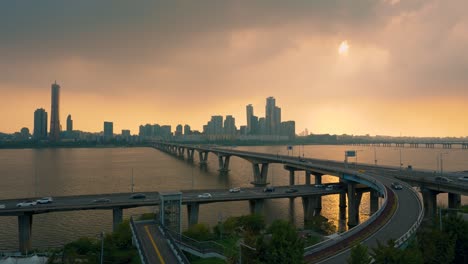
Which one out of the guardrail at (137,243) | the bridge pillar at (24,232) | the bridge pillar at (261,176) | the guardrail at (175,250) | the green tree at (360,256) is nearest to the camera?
the green tree at (360,256)

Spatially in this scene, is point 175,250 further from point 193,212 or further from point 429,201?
point 429,201

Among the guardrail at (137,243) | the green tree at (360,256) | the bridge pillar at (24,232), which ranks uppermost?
the green tree at (360,256)

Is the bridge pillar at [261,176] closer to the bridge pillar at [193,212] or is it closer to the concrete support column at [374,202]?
the concrete support column at [374,202]

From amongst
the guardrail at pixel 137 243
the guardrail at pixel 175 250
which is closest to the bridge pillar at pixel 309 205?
the guardrail at pixel 175 250

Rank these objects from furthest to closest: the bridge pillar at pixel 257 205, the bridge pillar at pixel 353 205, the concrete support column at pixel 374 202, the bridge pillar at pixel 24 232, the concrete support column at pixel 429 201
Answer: the concrete support column at pixel 374 202 < the bridge pillar at pixel 257 205 < the bridge pillar at pixel 353 205 < the concrete support column at pixel 429 201 < the bridge pillar at pixel 24 232

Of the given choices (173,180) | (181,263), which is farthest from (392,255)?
(173,180)

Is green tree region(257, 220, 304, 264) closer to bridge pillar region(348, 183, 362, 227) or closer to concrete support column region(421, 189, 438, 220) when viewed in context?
bridge pillar region(348, 183, 362, 227)
